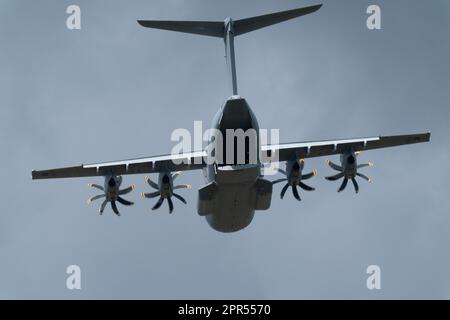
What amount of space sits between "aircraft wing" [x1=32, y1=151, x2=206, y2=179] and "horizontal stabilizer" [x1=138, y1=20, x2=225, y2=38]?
6084mm

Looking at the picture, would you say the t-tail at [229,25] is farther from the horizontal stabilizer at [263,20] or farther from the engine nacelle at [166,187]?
the engine nacelle at [166,187]

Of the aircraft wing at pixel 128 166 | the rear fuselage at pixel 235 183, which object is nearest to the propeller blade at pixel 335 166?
the rear fuselage at pixel 235 183

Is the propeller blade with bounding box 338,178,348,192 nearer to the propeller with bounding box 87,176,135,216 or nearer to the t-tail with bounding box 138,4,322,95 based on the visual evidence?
the t-tail with bounding box 138,4,322,95

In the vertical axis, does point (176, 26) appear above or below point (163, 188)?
above

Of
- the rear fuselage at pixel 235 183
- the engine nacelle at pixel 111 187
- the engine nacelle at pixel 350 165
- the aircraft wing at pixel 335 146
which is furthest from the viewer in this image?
the engine nacelle at pixel 350 165

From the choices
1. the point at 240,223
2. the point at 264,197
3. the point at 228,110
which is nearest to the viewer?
the point at 228,110

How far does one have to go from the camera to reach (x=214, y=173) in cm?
2877

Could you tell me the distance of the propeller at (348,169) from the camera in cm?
3254

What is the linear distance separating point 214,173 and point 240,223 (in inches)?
199

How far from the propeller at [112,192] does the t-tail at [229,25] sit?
27.6ft

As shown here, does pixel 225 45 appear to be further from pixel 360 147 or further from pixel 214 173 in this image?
pixel 360 147

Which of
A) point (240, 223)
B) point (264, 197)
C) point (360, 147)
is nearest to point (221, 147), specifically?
point (264, 197)

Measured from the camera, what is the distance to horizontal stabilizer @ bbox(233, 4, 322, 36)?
29.2m

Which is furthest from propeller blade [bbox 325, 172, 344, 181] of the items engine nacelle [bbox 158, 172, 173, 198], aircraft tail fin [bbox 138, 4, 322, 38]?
aircraft tail fin [bbox 138, 4, 322, 38]
